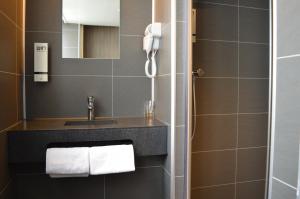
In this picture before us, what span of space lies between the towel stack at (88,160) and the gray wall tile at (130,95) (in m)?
0.48

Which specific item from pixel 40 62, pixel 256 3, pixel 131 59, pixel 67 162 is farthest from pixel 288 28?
pixel 40 62

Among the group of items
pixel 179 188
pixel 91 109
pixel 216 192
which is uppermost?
pixel 91 109

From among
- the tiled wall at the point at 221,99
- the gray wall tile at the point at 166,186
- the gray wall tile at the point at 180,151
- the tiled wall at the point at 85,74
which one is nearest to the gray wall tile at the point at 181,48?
the tiled wall at the point at 221,99

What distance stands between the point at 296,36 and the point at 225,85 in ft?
3.82

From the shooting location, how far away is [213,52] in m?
1.80

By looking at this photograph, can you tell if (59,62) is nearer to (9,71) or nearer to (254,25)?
(9,71)

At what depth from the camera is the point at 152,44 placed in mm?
1816

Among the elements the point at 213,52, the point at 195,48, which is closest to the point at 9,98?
the point at 195,48

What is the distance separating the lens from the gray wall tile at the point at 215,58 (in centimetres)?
175

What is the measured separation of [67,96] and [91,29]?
56 centimetres

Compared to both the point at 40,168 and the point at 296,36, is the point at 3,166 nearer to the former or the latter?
the point at 40,168

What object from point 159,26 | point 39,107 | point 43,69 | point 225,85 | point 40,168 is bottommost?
point 40,168

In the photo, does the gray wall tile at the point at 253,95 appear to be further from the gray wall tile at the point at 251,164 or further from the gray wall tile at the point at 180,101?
the gray wall tile at the point at 180,101

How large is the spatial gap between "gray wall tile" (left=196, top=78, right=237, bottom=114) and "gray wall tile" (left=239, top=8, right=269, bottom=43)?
341mm
